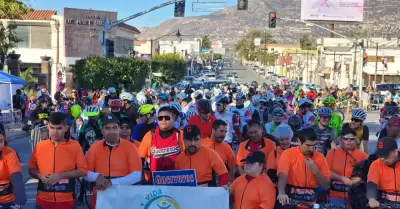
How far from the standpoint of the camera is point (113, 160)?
25.0ft

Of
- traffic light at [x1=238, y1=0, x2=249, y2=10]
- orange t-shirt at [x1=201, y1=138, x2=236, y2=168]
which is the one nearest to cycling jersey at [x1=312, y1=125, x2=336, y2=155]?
orange t-shirt at [x1=201, y1=138, x2=236, y2=168]

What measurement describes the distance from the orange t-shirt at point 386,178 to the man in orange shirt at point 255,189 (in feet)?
3.44

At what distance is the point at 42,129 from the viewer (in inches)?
563

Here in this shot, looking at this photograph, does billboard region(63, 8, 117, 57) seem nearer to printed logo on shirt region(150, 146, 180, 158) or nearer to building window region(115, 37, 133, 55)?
building window region(115, 37, 133, 55)

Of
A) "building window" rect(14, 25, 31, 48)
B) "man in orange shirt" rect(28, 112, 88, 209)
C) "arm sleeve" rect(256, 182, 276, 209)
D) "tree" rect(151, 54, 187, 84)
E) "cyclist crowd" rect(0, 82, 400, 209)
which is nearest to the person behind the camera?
"arm sleeve" rect(256, 182, 276, 209)

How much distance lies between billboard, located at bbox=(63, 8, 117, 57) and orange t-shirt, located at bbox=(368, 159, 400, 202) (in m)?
63.7

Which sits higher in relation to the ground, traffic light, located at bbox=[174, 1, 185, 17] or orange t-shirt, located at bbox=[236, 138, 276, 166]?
traffic light, located at bbox=[174, 1, 185, 17]

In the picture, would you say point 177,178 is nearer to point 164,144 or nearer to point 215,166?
point 215,166

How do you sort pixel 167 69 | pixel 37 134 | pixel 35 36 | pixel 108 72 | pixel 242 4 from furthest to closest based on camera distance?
1. pixel 167 69
2. pixel 35 36
3. pixel 108 72
4. pixel 242 4
5. pixel 37 134

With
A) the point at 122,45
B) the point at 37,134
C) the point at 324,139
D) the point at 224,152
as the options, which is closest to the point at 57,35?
the point at 122,45

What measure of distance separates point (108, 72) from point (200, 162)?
99.6ft

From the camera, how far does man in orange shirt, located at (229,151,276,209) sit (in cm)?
703

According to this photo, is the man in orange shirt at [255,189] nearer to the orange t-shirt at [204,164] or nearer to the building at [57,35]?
the orange t-shirt at [204,164]

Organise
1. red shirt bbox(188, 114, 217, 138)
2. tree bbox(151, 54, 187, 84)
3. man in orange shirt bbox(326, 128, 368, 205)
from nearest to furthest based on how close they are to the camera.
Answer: man in orange shirt bbox(326, 128, 368, 205) → red shirt bbox(188, 114, 217, 138) → tree bbox(151, 54, 187, 84)
